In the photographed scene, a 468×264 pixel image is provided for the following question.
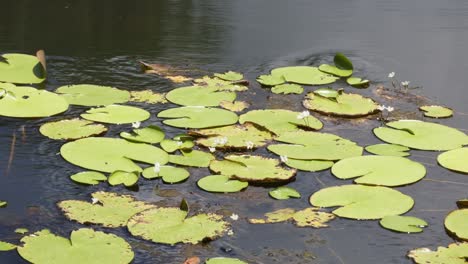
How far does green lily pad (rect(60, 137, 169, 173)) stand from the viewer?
323 cm

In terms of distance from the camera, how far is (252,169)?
10.5 ft

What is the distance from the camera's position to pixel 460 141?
356 centimetres

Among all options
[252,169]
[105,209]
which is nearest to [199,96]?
[252,169]

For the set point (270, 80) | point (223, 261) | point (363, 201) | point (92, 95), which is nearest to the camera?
point (223, 261)

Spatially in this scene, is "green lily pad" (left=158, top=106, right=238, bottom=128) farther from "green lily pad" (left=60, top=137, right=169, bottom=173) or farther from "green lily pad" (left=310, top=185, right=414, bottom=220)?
"green lily pad" (left=310, top=185, right=414, bottom=220)

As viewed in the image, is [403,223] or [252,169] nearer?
[403,223]

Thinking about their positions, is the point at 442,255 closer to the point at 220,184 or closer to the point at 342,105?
the point at 220,184

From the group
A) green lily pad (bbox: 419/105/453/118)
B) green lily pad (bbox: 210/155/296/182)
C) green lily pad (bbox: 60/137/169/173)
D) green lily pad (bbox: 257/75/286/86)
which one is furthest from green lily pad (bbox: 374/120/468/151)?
green lily pad (bbox: 60/137/169/173)

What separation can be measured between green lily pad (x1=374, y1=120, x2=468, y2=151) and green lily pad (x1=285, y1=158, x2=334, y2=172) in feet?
1.38

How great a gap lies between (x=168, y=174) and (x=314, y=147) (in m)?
0.70

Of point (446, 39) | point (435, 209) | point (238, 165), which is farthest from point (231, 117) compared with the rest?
point (446, 39)

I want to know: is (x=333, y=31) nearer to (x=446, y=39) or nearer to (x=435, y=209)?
(x=446, y=39)

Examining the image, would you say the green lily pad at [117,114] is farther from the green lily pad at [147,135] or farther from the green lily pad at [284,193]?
the green lily pad at [284,193]

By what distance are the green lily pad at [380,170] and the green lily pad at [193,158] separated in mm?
541
